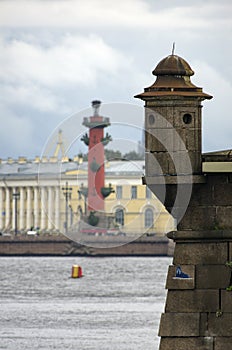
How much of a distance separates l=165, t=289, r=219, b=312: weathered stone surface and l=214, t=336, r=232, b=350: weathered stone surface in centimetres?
29

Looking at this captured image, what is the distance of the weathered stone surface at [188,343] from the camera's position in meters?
13.9

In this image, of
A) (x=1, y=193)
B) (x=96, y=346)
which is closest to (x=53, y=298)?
(x=96, y=346)

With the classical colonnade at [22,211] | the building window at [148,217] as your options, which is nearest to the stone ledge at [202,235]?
the building window at [148,217]

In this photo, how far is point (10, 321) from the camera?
3033cm

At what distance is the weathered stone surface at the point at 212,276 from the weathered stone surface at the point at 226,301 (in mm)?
72

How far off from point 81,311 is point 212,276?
20981mm

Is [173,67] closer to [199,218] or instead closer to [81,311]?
[199,218]

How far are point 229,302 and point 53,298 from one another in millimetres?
27544

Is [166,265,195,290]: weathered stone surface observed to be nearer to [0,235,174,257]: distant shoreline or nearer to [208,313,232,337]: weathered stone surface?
[208,313,232,337]: weathered stone surface

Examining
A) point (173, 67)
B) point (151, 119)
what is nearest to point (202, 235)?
point (151, 119)

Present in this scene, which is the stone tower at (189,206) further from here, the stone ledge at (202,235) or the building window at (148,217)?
the building window at (148,217)

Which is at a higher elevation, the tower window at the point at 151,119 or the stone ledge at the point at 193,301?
the tower window at the point at 151,119

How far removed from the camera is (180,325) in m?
14.0

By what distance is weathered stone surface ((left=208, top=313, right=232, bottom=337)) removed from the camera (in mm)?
13883
